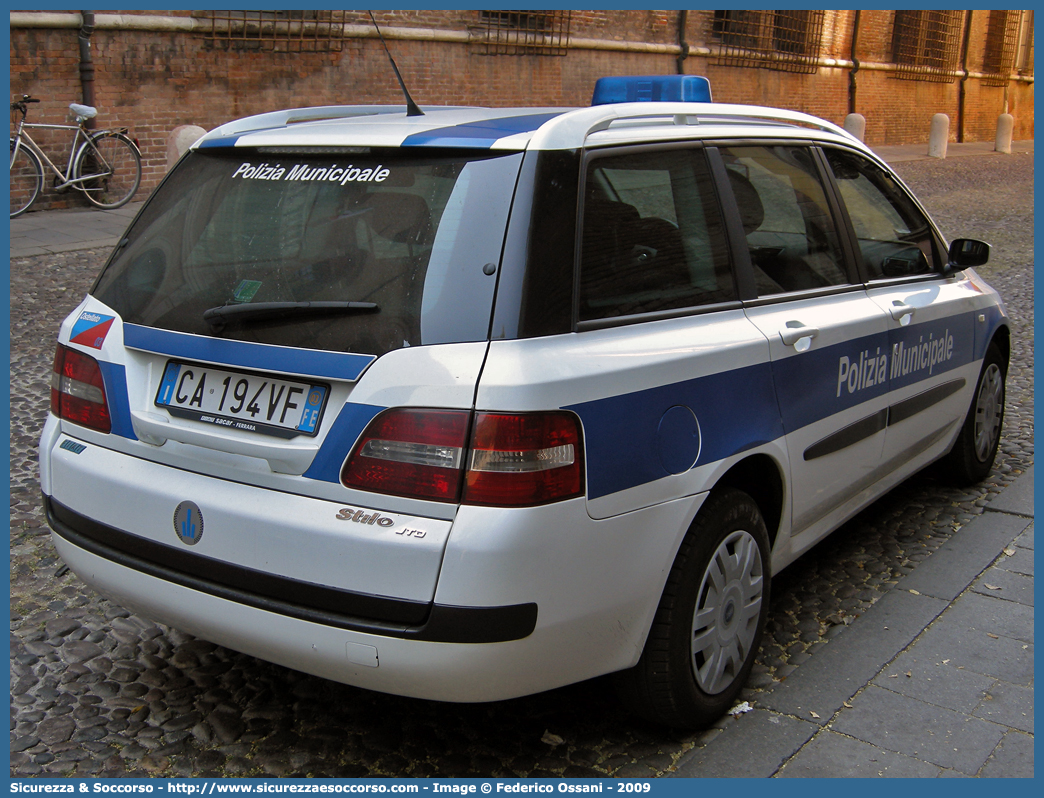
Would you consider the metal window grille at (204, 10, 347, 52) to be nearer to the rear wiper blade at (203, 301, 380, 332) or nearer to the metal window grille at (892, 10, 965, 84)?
the rear wiper blade at (203, 301, 380, 332)

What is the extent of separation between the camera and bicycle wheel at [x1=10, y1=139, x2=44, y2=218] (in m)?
12.1

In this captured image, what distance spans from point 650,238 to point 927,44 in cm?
3073

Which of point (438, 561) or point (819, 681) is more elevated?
point (438, 561)

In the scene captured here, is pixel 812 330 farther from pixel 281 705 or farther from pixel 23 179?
pixel 23 179

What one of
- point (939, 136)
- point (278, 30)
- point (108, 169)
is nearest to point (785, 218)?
point (108, 169)

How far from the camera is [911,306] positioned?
3.91 metres

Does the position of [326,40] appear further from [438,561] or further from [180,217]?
[438,561]

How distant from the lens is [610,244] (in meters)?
2.65

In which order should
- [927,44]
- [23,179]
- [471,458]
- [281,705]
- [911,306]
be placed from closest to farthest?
[471,458] < [281,705] < [911,306] < [23,179] < [927,44]

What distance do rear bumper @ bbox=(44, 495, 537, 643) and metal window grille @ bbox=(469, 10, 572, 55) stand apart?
16.3 meters

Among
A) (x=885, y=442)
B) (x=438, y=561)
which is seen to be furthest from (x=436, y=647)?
(x=885, y=442)

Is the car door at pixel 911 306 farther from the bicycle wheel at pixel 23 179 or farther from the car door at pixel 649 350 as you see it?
the bicycle wheel at pixel 23 179

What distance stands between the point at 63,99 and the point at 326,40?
4128mm

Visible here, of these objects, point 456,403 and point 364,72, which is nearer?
point 456,403
